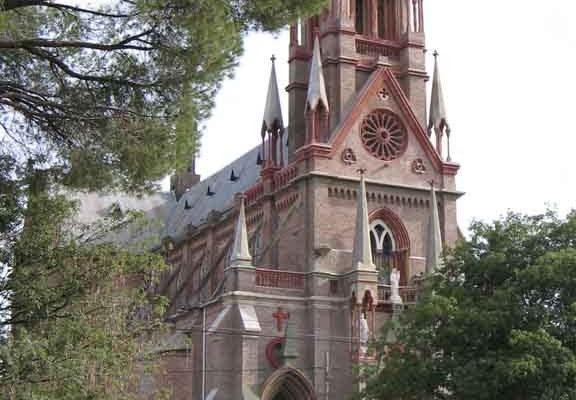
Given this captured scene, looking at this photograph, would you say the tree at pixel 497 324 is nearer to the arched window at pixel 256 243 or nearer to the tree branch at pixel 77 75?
the tree branch at pixel 77 75

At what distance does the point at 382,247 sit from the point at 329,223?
11.9 feet

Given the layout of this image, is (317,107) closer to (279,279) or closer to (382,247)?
(382,247)

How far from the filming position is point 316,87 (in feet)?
165

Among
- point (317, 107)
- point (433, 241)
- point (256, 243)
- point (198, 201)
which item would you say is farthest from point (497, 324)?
point (198, 201)

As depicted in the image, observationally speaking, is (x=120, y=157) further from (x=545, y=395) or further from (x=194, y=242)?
(x=194, y=242)

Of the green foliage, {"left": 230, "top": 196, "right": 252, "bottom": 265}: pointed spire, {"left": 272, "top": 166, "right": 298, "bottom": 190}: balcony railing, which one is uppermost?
{"left": 272, "top": 166, "right": 298, "bottom": 190}: balcony railing

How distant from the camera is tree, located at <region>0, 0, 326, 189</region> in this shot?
19438 millimetres

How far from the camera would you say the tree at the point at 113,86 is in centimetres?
1944

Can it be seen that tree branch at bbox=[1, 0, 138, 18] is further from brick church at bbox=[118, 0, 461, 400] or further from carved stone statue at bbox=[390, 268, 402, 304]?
carved stone statue at bbox=[390, 268, 402, 304]

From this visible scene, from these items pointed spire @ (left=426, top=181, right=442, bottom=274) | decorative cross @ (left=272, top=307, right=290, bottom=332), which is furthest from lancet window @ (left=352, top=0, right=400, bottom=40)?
decorative cross @ (left=272, top=307, right=290, bottom=332)

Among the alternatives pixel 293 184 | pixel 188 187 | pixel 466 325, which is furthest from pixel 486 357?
pixel 188 187

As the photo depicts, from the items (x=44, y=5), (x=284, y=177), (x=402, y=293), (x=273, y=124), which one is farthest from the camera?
(x=273, y=124)

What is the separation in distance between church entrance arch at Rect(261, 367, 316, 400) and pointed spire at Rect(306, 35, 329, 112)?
→ 12624mm

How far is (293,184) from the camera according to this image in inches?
1970
